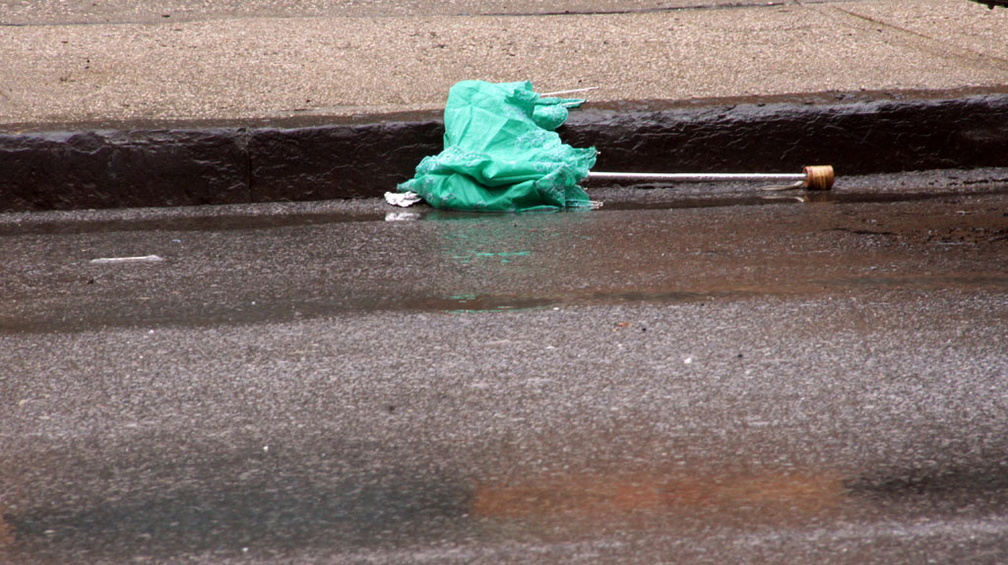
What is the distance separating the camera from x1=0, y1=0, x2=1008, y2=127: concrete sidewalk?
21.0ft

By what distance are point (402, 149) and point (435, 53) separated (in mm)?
1351

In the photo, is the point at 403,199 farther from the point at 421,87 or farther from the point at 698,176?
the point at 698,176

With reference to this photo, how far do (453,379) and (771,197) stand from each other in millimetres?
3087

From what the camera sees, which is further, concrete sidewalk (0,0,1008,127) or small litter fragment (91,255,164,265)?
concrete sidewalk (0,0,1008,127)

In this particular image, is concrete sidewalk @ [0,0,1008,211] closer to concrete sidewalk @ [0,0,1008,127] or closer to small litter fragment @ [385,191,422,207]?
concrete sidewalk @ [0,0,1008,127]

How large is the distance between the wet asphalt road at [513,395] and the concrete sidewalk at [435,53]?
1410 mm

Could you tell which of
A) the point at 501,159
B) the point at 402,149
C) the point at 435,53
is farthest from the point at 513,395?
the point at 435,53

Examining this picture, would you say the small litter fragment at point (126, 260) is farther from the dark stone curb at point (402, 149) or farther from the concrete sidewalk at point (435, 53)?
the concrete sidewalk at point (435, 53)

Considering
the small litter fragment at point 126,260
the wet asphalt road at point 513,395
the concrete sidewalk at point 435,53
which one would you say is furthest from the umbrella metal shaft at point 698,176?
the small litter fragment at point 126,260

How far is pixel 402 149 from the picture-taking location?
19.7ft

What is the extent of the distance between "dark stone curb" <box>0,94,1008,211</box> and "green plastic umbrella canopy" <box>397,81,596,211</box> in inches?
7.1

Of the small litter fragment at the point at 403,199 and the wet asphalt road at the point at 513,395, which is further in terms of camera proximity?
the small litter fragment at the point at 403,199

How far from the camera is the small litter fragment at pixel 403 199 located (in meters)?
5.86

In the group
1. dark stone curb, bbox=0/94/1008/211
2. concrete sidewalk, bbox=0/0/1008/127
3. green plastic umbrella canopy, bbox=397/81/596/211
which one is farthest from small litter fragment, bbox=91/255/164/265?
green plastic umbrella canopy, bbox=397/81/596/211
